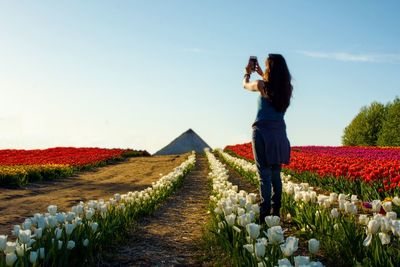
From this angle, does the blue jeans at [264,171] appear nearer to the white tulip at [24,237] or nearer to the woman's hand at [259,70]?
the woman's hand at [259,70]

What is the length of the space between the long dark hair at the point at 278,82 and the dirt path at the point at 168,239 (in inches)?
95.4

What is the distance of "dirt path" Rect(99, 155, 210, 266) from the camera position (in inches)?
240

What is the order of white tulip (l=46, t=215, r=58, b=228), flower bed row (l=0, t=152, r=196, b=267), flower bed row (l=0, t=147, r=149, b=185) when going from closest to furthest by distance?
1. flower bed row (l=0, t=152, r=196, b=267)
2. white tulip (l=46, t=215, r=58, b=228)
3. flower bed row (l=0, t=147, r=149, b=185)

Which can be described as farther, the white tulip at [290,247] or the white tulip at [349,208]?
the white tulip at [349,208]

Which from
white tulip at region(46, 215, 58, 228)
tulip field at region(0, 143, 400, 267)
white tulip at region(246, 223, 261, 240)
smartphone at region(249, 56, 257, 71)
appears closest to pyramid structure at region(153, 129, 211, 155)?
tulip field at region(0, 143, 400, 267)

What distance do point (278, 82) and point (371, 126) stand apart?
43977 millimetres

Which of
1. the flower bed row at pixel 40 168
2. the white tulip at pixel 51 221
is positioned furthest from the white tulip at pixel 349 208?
the flower bed row at pixel 40 168

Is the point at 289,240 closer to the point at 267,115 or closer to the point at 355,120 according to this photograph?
the point at 267,115

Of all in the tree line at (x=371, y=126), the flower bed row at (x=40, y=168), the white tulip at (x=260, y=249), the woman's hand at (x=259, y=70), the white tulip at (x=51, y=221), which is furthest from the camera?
the tree line at (x=371, y=126)

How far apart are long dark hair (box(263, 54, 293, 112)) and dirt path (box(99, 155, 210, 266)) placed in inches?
95.4

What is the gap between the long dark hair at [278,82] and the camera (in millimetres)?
6687

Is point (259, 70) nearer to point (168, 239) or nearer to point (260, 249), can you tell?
point (168, 239)

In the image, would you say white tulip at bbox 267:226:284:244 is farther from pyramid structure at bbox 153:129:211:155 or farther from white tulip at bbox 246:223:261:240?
pyramid structure at bbox 153:129:211:155

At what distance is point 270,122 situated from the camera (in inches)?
267
